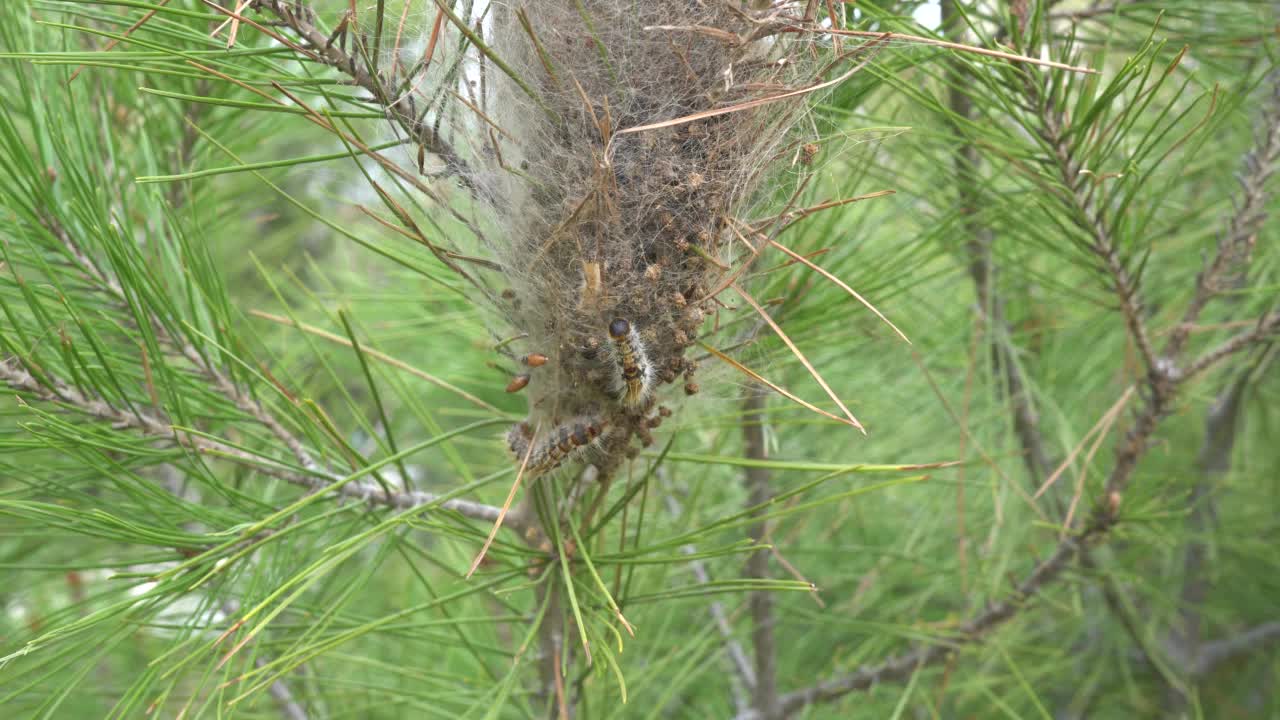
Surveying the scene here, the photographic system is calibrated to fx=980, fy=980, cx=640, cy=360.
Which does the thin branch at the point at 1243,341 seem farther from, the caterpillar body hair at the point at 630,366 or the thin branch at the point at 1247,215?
the caterpillar body hair at the point at 630,366

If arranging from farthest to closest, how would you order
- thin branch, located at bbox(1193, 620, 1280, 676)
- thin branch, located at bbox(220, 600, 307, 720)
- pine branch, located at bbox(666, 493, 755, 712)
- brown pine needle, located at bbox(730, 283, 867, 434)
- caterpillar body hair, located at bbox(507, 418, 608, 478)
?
thin branch, located at bbox(1193, 620, 1280, 676), pine branch, located at bbox(666, 493, 755, 712), thin branch, located at bbox(220, 600, 307, 720), caterpillar body hair, located at bbox(507, 418, 608, 478), brown pine needle, located at bbox(730, 283, 867, 434)

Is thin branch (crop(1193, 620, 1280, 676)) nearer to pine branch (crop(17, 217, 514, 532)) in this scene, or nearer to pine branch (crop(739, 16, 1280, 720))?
pine branch (crop(739, 16, 1280, 720))

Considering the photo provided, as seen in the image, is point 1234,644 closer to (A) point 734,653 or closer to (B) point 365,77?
(A) point 734,653

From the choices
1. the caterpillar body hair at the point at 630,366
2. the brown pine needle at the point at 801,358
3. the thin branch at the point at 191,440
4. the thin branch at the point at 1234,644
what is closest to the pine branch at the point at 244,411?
the thin branch at the point at 191,440

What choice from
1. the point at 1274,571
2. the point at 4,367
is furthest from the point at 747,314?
the point at 1274,571

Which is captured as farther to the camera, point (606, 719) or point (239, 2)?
point (606, 719)

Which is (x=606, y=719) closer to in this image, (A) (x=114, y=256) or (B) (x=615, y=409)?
(B) (x=615, y=409)

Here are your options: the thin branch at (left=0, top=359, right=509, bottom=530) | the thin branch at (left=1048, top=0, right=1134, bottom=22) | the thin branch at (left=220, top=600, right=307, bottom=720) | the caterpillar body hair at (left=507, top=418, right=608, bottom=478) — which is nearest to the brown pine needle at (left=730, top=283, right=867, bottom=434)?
the caterpillar body hair at (left=507, top=418, right=608, bottom=478)

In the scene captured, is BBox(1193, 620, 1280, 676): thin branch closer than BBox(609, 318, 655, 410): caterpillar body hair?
No
